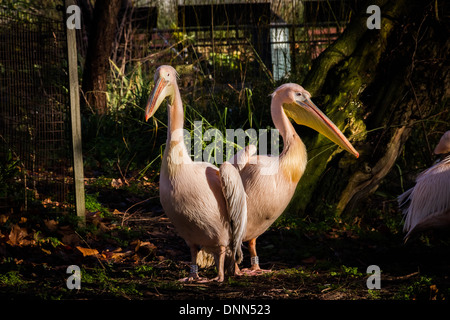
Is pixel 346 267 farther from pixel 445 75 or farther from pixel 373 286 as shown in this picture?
pixel 445 75

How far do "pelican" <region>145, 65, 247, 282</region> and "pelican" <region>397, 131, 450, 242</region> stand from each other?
5.54 ft

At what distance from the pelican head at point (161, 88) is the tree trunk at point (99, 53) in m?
4.29

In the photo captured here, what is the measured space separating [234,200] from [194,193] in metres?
0.27

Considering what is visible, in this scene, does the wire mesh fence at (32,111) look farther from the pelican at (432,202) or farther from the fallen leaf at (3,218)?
the pelican at (432,202)

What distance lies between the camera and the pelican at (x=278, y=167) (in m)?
3.57

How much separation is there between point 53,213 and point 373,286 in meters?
2.59

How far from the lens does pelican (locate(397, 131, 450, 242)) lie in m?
4.27

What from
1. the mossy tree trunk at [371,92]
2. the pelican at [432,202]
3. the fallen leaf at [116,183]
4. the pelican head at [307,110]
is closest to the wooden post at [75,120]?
the fallen leaf at [116,183]

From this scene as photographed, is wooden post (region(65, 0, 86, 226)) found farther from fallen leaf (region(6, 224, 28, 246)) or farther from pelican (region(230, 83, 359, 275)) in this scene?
pelican (region(230, 83, 359, 275))

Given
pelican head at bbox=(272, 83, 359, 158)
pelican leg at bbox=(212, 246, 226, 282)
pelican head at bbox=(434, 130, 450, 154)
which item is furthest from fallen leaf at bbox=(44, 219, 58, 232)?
pelican head at bbox=(434, 130, 450, 154)

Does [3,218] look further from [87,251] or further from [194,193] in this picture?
[194,193]

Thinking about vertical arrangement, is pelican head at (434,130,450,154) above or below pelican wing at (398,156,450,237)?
above

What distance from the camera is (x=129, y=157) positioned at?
621cm
